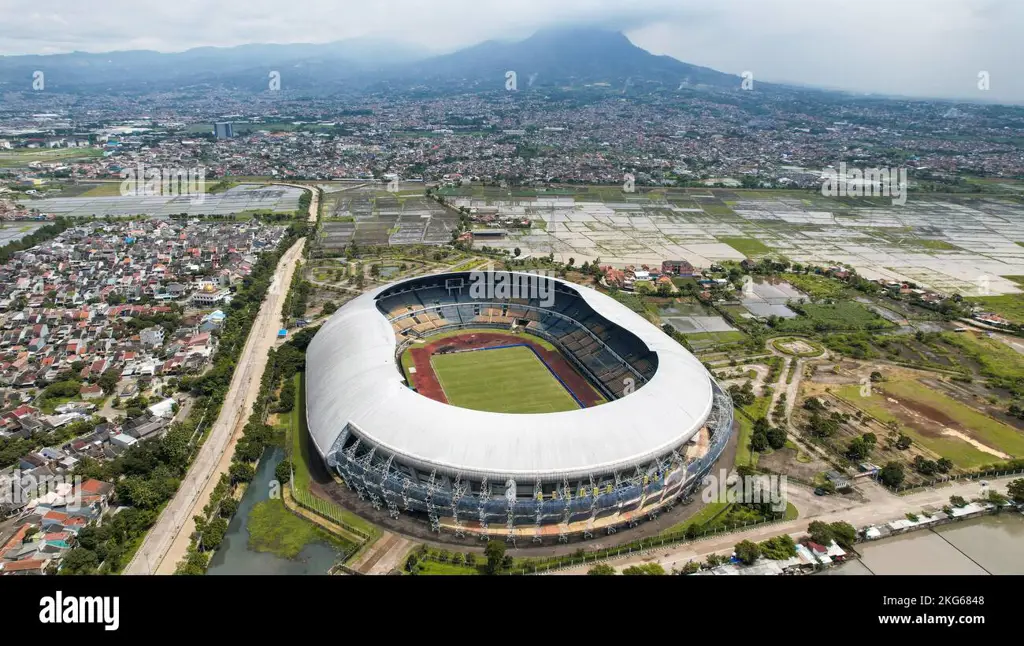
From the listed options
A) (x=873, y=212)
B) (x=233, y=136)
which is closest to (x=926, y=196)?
(x=873, y=212)

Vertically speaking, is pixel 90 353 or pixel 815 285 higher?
pixel 815 285

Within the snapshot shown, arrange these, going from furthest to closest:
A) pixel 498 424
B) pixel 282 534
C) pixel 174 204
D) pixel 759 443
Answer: pixel 174 204, pixel 759 443, pixel 498 424, pixel 282 534

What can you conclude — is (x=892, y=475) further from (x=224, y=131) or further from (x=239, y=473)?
(x=224, y=131)

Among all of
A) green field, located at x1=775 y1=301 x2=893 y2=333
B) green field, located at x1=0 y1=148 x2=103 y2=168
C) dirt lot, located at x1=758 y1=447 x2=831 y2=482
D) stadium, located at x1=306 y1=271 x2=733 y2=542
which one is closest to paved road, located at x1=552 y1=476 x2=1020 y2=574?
dirt lot, located at x1=758 y1=447 x2=831 y2=482

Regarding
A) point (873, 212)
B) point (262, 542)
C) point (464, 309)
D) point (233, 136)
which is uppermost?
point (233, 136)

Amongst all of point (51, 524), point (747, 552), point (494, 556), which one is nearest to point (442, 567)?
point (494, 556)

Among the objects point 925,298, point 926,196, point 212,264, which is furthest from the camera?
point 926,196

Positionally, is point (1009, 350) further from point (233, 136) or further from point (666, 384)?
point (233, 136)
